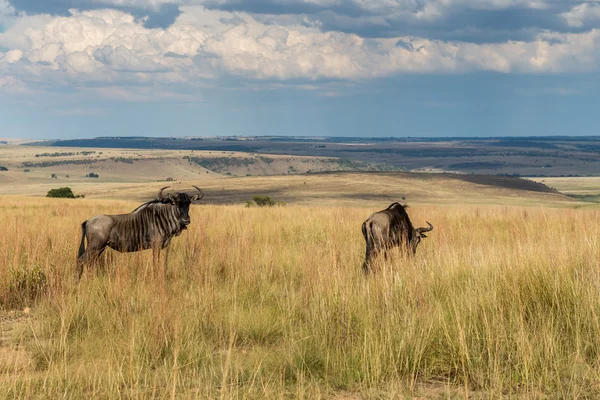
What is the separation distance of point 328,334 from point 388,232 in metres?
3.63

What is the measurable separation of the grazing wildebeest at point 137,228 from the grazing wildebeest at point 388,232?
8.94 feet

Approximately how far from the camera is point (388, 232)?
9438mm

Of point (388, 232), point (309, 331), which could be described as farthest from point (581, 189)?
point (309, 331)

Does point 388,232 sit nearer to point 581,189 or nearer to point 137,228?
point 137,228

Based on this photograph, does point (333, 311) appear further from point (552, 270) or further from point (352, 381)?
point (552, 270)

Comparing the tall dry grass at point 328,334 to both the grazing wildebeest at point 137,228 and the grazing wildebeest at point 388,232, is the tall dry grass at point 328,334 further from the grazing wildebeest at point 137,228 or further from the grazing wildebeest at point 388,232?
the grazing wildebeest at point 388,232

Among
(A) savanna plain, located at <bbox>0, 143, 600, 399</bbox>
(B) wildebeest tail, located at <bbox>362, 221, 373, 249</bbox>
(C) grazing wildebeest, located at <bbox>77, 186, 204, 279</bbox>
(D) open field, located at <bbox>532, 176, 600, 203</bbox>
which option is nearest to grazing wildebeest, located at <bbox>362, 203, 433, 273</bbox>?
(B) wildebeest tail, located at <bbox>362, 221, 373, 249</bbox>

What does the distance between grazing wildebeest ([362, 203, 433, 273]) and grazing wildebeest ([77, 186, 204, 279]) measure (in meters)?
2.72

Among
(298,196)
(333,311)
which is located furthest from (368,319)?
(298,196)

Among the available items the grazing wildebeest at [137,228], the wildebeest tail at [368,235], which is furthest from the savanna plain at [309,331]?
the wildebeest tail at [368,235]

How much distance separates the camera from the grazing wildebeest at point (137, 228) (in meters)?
9.03

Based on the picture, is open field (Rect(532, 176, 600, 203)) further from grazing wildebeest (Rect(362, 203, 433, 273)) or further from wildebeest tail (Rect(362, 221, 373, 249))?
wildebeest tail (Rect(362, 221, 373, 249))

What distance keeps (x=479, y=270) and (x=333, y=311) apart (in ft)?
7.03

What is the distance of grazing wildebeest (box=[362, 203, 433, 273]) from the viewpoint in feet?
30.5
